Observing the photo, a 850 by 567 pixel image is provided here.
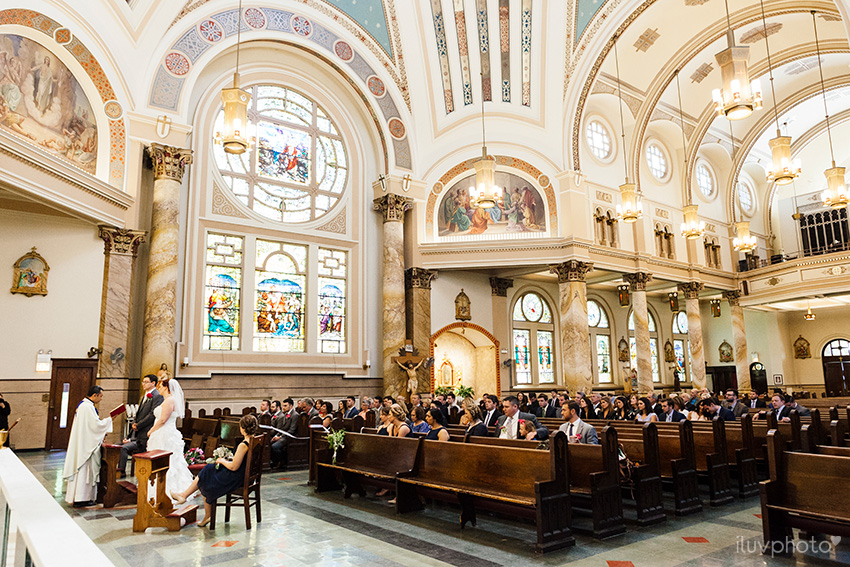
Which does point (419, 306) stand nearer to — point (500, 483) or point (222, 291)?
point (222, 291)

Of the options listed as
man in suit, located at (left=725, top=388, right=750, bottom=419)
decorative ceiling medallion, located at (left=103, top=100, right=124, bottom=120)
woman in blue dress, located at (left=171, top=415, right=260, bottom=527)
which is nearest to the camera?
woman in blue dress, located at (left=171, top=415, right=260, bottom=527)

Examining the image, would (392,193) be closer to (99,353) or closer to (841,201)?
(99,353)

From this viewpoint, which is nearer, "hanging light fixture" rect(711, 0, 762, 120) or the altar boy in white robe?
the altar boy in white robe

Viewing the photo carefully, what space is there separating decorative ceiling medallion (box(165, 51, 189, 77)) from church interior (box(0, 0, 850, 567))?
0.23 ft

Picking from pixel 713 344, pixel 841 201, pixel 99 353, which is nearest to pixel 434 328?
pixel 99 353

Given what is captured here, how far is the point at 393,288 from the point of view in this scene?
16.2 m

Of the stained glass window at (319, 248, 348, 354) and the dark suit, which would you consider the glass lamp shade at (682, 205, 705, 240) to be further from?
the dark suit

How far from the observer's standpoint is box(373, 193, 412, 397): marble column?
617 inches

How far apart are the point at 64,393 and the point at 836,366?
90.4 ft

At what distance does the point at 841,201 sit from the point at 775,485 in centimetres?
1107

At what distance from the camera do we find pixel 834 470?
4391mm

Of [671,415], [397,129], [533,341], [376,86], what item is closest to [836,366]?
[533,341]

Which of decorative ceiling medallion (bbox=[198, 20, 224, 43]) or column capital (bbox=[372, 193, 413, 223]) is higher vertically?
decorative ceiling medallion (bbox=[198, 20, 224, 43])

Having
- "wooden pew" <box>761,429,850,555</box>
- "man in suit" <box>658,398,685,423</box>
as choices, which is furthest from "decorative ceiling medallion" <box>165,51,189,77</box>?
"wooden pew" <box>761,429,850,555</box>
